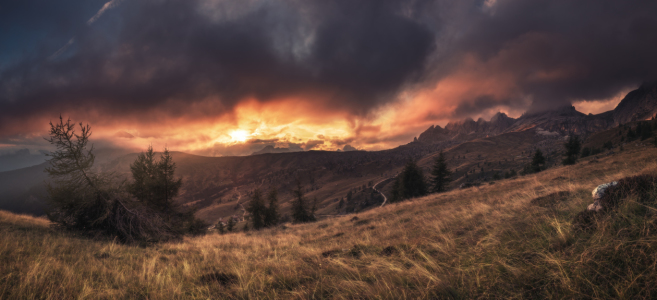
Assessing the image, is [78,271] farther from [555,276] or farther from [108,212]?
[108,212]

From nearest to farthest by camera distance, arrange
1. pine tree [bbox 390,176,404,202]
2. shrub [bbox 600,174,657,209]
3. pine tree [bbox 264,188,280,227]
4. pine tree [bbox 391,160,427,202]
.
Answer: shrub [bbox 600,174,657,209], pine tree [bbox 264,188,280,227], pine tree [bbox 391,160,427,202], pine tree [bbox 390,176,404,202]

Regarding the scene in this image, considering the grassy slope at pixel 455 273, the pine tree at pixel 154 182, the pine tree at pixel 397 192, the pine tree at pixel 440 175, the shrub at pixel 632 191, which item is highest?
the pine tree at pixel 154 182

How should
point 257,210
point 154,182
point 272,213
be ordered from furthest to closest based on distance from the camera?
1. point 272,213
2. point 257,210
3. point 154,182

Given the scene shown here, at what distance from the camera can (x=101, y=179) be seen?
12.5 m

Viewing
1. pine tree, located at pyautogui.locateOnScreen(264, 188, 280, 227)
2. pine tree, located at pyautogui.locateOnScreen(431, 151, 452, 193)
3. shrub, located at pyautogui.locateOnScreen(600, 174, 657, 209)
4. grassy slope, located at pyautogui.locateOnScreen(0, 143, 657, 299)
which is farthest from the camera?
pine tree, located at pyautogui.locateOnScreen(431, 151, 452, 193)

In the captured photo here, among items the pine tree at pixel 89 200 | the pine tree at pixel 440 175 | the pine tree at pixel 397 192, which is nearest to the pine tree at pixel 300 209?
the pine tree at pixel 397 192

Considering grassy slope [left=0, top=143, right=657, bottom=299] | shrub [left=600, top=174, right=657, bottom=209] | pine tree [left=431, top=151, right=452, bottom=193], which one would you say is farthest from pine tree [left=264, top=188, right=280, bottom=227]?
shrub [left=600, top=174, right=657, bottom=209]

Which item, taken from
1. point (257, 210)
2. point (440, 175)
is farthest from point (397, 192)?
point (257, 210)

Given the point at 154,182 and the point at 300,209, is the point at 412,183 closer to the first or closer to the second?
the point at 300,209

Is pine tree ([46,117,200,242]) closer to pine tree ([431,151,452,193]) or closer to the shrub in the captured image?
the shrub

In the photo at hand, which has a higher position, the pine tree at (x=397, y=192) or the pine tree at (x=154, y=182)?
the pine tree at (x=154, y=182)

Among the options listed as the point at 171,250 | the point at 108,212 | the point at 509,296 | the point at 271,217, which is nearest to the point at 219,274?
the point at 509,296

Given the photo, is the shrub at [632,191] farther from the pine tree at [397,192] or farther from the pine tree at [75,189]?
the pine tree at [397,192]

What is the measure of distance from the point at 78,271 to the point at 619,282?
8496 mm
